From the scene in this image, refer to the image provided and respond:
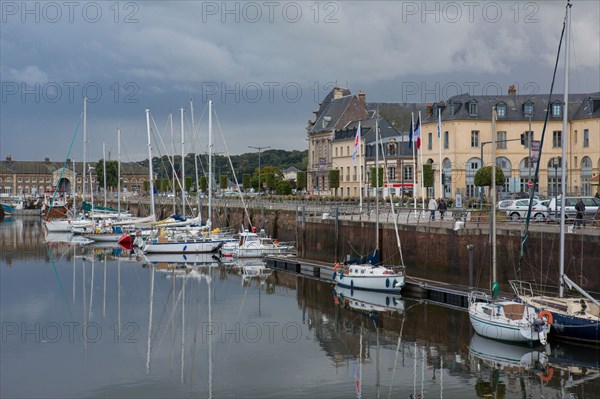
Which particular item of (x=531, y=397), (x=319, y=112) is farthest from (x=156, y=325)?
(x=319, y=112)

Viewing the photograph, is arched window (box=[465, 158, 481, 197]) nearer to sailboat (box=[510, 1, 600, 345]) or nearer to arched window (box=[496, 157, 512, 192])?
arched window (box=[496, 157, 512, 192])

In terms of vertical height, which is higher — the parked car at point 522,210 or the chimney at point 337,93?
the chimney at point 337,93

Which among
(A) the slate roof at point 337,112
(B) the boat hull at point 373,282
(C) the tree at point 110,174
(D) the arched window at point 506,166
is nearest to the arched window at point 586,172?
(D) the arched window at point 506,166

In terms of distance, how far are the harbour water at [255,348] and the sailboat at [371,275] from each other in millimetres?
708

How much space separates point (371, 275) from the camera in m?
44.2

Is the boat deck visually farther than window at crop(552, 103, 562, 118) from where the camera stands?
No

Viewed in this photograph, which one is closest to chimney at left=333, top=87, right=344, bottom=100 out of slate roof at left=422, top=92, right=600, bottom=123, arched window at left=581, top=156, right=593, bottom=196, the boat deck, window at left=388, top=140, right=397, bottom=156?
window at left=388, top=140, right=397, bottom=156

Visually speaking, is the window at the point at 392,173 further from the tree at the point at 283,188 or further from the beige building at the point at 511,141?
the tree at the point at 283,188

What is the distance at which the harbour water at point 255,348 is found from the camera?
88.2ft

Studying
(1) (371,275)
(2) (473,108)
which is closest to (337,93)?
(2) (473,108)

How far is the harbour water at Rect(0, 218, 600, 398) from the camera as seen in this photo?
26.9 m

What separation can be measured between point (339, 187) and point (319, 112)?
19316 millimetres

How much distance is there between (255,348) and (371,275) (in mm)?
13231

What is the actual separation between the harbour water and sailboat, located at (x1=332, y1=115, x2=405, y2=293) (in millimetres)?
708
